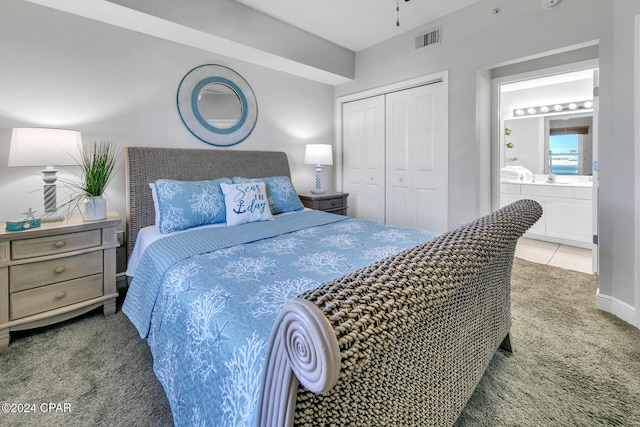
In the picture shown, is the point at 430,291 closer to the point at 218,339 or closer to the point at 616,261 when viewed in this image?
the point at 218,339

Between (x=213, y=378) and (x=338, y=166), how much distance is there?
3841mm

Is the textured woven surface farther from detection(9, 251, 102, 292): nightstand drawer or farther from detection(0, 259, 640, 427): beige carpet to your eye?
detection(9, 251, 102, 292): nightstand drawer

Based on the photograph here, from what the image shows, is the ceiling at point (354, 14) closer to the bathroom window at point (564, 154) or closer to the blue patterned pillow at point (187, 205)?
the blue patterned pillow at point (187, 205)

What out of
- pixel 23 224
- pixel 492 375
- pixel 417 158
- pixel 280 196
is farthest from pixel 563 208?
pixel 23 224

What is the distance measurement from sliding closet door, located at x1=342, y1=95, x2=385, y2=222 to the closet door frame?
59 mm

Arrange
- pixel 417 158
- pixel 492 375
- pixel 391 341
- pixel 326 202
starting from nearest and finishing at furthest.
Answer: pixel 391 341, pixel 492 375, pixel 417 158, pixel 326 202

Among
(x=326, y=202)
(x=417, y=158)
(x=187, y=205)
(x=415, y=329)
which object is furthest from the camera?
(x=326, y=202)

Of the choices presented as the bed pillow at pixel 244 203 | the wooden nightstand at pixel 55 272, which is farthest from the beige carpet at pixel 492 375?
the bed pillow at pixel 244 203

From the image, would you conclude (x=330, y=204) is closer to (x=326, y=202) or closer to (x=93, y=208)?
(x=326, y=202)

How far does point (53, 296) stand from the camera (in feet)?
6.72

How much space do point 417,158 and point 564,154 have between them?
273 centimetres

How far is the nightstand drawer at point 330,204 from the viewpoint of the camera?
12.0ft

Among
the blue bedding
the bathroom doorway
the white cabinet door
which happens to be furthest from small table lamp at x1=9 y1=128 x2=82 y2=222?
the white cabinet door

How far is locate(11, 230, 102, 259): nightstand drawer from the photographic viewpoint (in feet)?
6.27
